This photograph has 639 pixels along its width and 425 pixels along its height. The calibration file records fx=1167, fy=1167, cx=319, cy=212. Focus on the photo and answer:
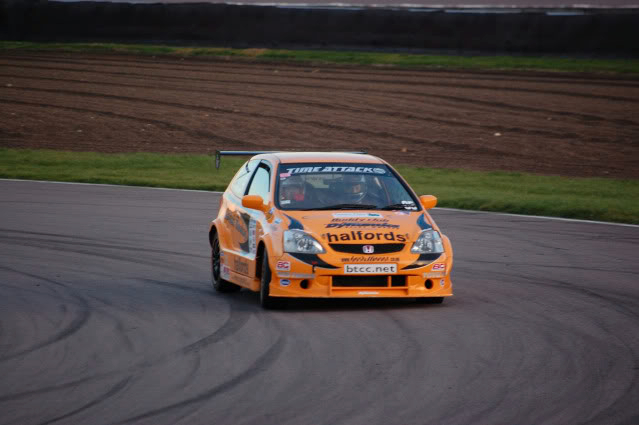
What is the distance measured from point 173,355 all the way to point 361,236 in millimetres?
2499

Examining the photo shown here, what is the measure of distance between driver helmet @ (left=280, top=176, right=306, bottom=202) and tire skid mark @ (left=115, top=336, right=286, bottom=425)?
243 cm

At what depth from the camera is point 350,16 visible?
42.7 metres

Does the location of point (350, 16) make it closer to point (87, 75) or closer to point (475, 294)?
point (87, 75)

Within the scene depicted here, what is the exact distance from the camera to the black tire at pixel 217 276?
11.2m

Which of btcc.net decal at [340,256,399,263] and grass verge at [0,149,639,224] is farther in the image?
grass verge at [0,149,639,224]

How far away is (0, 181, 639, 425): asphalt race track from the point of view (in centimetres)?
644

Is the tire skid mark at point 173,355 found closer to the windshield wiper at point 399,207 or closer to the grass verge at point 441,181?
the windshield wiper at point 399,207

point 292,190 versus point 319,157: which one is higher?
point 319,157

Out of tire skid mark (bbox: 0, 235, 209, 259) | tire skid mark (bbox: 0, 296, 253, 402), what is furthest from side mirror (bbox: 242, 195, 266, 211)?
tire skid mark (bbox: 0, 235, 209, 259)

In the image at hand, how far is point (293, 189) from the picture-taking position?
35.8ft

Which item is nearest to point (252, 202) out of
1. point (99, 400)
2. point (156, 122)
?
point (99, 400)

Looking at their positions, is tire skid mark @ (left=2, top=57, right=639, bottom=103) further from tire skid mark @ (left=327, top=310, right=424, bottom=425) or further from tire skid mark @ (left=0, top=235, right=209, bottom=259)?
tire skid mark @ (left=327, top=310, right=424, bottom=425)

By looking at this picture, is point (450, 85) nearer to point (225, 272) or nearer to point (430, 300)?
point (225, 272)

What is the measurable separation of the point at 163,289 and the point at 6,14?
134 feet
